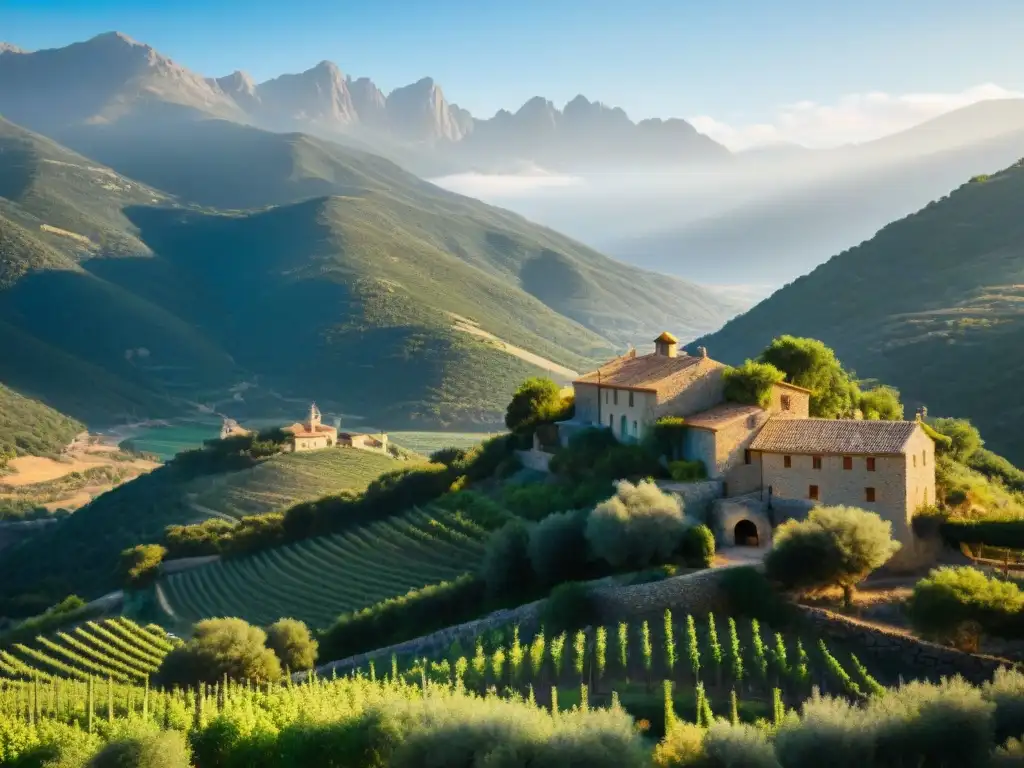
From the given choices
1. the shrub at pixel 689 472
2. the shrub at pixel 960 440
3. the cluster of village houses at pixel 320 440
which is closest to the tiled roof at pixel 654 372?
the shrub at pixel 689 472

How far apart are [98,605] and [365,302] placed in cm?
11092

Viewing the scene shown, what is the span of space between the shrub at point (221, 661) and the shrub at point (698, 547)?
1130cm

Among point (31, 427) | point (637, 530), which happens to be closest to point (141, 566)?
point (637, 530)

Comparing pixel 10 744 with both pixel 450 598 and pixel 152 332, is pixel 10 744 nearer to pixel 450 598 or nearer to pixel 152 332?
pixel 450 598

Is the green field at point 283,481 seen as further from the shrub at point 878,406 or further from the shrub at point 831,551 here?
the shrub at point 831,551

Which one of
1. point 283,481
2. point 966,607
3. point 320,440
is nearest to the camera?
point 966,607

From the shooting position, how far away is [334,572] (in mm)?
42156

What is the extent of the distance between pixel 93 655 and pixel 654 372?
21.2 m

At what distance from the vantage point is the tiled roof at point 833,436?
30.1 metres

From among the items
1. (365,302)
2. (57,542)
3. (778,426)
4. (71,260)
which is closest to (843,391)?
(778,426)

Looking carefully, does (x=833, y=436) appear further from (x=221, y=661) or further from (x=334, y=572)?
(x=334, y=572)

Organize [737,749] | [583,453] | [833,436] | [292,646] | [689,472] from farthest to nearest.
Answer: [583,453] < [689,472] < [292,646] < [833,436] < [737,749]

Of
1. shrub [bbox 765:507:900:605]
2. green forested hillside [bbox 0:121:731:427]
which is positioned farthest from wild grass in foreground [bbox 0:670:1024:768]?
green forested hillside [bbox 0:121:731:427]

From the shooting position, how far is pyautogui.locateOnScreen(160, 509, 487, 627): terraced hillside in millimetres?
38219
